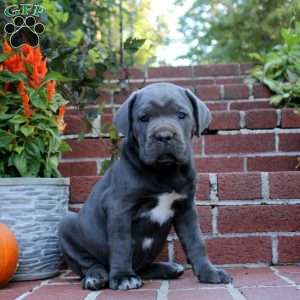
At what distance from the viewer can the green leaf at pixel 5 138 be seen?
269 cm

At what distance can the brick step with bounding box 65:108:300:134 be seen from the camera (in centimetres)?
359

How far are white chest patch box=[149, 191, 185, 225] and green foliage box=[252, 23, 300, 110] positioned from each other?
1.75 m

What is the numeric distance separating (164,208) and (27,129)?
0.81 meters

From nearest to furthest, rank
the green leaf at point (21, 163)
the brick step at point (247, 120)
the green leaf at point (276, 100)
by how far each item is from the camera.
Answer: the green leaf at point (21, 163) < the brick step at point (247, 120) < the green leaf at point (276, 100)

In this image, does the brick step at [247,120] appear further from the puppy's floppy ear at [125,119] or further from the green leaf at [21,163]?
the puppy's floppy ear at [125,119]

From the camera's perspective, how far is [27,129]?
2693 millimetres

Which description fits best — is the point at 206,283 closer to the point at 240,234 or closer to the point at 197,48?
the point at 240,234

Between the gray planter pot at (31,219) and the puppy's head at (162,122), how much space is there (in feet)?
1.91

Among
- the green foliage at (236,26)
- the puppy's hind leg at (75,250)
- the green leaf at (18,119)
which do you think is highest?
the green foliage at (236,26)

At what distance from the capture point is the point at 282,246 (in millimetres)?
2742

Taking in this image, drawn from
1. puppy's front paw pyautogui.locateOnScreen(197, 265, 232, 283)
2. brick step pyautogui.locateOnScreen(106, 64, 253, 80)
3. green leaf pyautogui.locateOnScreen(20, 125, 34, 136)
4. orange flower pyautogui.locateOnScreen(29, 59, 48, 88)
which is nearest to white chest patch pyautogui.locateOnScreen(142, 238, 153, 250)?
puppy's front paw pyautogui.locateOnScreen(197, 265, 232, 283)

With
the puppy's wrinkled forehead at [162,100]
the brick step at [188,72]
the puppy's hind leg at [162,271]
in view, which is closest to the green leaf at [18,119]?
the puppy's wrinkled forehead at [162,100]

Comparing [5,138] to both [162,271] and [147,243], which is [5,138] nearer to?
[147,243]

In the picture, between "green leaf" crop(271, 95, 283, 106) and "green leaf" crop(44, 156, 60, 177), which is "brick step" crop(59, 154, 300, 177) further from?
"green leaf" crop(44, 156, 60, 177)
